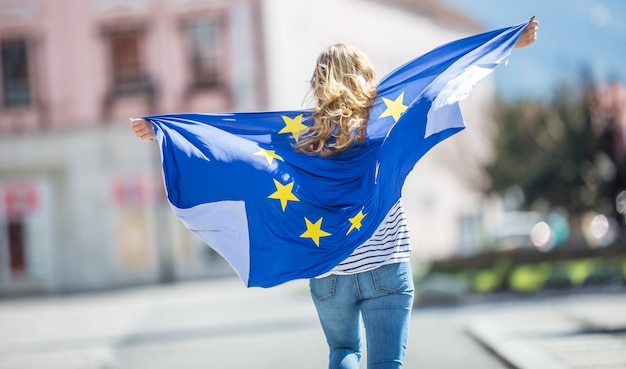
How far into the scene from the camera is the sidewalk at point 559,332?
285 inches

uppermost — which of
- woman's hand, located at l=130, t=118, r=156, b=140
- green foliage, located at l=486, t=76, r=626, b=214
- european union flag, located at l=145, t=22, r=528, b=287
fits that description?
woman's hand, located at l=130, t=118, r=156, b=140

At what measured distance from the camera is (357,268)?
3766 millimetres

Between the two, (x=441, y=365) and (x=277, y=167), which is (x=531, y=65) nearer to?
(x=441, y=365)

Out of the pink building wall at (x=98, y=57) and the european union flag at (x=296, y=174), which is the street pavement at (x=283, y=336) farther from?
the pink building wall at (x=98, y=57)

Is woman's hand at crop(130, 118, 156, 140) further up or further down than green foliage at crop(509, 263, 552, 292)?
further up

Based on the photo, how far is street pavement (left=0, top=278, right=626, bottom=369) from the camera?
8016 millimetres

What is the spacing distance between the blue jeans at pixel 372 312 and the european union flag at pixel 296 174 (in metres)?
0.14

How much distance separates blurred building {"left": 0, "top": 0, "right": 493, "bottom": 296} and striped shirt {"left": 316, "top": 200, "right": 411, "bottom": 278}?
23073mm

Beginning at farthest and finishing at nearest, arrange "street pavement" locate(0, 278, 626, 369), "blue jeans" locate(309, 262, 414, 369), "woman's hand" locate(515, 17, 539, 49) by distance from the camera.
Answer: "street pavement" locate(0, 278, 626, 369) → "woman's hand" locate(515, 17, 539, 49) → "blue jeans" locate(309, 262, 414, 369)

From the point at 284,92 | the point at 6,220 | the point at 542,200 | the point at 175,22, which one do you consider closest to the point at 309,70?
the point at 284,92

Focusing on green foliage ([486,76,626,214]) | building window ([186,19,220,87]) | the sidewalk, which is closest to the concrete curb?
the sidewalk

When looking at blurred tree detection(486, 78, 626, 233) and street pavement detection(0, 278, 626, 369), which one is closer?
street pavement detection(0, 278, 626, 369)

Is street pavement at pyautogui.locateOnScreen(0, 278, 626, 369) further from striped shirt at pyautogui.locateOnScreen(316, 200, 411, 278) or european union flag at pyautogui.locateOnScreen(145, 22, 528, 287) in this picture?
striped shirt at pyautogui.locateOnScreen(316, 200, 411, 278)

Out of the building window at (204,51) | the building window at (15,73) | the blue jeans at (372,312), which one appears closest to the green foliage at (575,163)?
the building window at (204,51)
